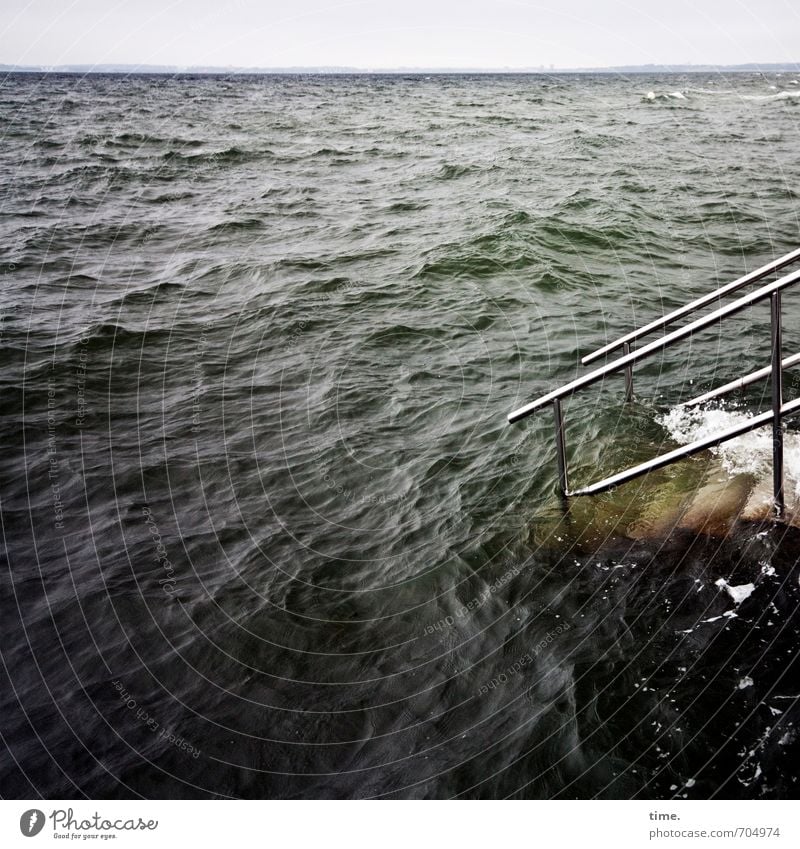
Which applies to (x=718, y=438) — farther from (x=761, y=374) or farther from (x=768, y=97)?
(x=768, y=97)

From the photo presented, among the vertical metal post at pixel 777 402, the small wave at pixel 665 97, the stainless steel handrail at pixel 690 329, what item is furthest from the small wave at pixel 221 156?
the small wave at pixel 665 97

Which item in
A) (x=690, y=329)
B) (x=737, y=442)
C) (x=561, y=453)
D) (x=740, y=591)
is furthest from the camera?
(x=737, y=442)

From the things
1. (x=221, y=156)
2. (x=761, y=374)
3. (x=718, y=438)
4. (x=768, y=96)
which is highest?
(x=768, y=96)

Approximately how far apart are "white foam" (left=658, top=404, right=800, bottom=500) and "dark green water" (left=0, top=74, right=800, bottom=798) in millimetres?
268

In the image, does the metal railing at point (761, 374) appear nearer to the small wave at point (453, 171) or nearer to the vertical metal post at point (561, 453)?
the vertical metal post at point (561, 453)

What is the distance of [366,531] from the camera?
5461 millimetres

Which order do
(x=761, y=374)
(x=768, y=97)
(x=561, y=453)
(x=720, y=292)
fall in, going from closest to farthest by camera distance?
(x=720, y=292), (x=761, y=374), (x=561, y=453), (x=768, y=97)

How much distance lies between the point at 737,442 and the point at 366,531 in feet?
10.3

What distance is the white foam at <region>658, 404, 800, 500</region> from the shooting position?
4914mm

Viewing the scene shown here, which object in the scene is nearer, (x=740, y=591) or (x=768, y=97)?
(x=740, y=591)

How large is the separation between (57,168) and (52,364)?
16033 millimetres

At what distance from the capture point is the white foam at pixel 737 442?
193 inches

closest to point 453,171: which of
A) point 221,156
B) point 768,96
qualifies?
point 221,156

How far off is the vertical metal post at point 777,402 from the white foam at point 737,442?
0.92 feet
